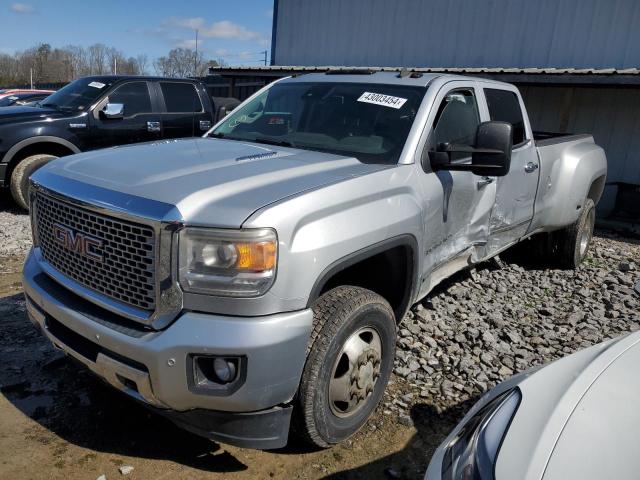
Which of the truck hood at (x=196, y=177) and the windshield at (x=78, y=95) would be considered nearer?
the truck hood at (x=196, y=177)

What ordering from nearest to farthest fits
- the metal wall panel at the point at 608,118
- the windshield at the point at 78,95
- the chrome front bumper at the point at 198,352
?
the chrome front bumper at the point at 198,352 < the windshield at the point at 78,95 < the metal wall panel at the point at 608,118

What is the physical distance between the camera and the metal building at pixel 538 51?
10156 mm

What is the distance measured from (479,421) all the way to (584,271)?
16.5 feet

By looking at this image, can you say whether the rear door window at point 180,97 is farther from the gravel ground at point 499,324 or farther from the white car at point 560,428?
the white car at point 560,428

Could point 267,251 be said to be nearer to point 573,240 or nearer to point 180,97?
point 573,240

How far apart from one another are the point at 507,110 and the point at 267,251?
334 centimetres

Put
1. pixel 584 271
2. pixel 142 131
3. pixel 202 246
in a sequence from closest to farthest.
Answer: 1. pixel 202 246
2. pixel 584 271
3. pixel 142 131

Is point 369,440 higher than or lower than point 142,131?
lower

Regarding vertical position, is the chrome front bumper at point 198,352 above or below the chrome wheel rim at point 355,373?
above

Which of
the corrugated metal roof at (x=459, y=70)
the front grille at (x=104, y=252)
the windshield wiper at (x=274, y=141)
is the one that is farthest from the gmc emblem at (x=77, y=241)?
the corrugated metal roof at (x=459, y=70)

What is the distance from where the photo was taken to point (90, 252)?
2.49 m

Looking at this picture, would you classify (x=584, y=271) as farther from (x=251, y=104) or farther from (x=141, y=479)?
(x=141, y=479)

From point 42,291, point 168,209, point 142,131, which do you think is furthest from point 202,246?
point 142,131

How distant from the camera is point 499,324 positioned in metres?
4.43
